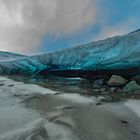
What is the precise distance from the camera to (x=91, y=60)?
18.7ft

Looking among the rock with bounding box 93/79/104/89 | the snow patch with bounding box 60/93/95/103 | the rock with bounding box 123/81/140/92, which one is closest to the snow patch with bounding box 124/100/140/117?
the snow patch with bounding box 60/93/95/103

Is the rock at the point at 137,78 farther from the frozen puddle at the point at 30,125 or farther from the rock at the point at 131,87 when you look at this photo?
the frozen puddle at the point at 30,125

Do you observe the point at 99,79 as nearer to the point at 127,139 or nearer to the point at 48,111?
the point at 48,111

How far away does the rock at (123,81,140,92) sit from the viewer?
4582mm

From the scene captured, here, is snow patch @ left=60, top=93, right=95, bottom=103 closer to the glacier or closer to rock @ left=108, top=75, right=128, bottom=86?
rock @ left=108, top=75, right=128, bottom=86

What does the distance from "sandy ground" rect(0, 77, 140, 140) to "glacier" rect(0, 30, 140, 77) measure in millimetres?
1574

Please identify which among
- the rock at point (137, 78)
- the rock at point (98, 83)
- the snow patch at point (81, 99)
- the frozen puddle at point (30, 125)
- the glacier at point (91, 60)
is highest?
the glacier at point (91, 60)

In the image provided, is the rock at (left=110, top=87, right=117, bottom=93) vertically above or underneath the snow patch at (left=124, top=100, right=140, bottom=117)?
above

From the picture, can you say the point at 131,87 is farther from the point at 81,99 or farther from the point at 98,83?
the point at 81,99

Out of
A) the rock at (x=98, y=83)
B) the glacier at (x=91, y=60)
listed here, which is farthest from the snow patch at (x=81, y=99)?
the glacier at (x=91, y=60)

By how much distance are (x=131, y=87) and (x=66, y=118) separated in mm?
2313

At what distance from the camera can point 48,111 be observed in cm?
301

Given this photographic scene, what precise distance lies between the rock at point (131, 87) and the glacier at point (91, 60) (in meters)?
0.42

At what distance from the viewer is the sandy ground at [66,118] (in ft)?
7.25
